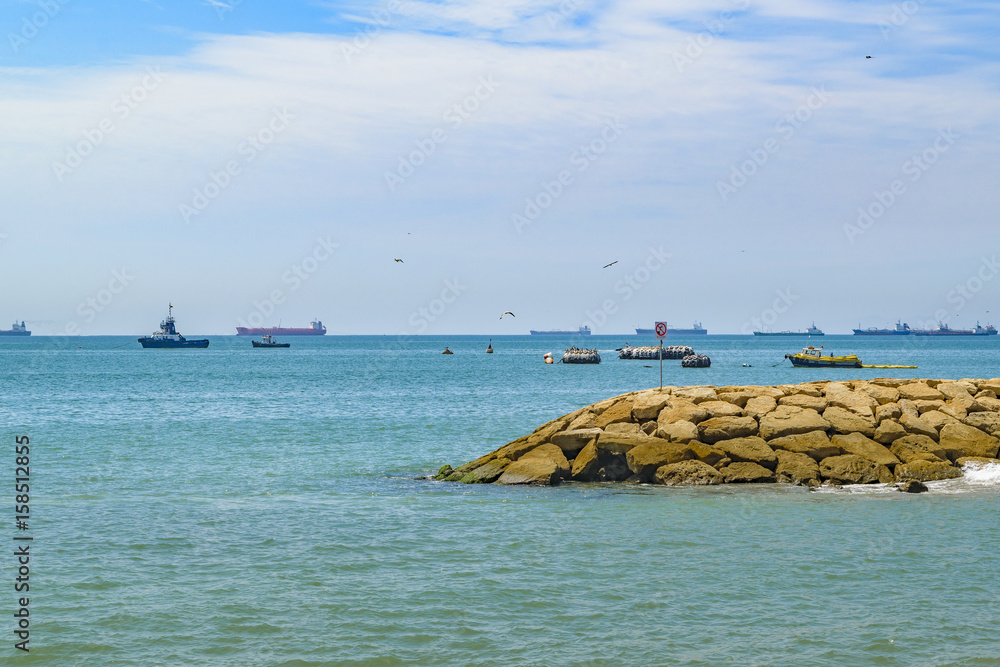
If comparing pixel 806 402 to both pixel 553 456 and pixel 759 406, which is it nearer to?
pixel 759 406

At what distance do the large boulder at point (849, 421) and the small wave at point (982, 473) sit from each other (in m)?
2.24

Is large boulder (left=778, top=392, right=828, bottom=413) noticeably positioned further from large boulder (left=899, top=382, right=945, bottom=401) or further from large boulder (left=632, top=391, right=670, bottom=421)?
large boulder (left=632, top=391, right=670, bottom=421)

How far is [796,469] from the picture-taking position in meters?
21.0

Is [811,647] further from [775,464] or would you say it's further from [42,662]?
[775,464]

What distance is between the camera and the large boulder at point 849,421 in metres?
22.3

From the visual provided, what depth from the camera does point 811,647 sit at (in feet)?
33.8

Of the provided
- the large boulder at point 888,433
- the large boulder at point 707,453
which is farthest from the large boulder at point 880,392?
the large boulder at point 707,453

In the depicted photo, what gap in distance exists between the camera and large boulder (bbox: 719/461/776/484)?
68.4 ft

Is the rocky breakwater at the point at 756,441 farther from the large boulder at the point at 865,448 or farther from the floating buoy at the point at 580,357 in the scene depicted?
the floating buoy at the point at 580,357

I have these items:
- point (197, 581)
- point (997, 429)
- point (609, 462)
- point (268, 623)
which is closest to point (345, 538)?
point (197, 581)

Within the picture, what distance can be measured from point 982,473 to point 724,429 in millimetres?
5997

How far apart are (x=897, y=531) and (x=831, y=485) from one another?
4.70 meters

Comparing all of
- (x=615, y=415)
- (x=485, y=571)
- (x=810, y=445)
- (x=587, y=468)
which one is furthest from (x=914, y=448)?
(x=485, y=571)

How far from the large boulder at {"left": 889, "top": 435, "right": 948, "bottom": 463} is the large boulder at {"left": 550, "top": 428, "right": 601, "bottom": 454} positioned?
7207 millimetres
